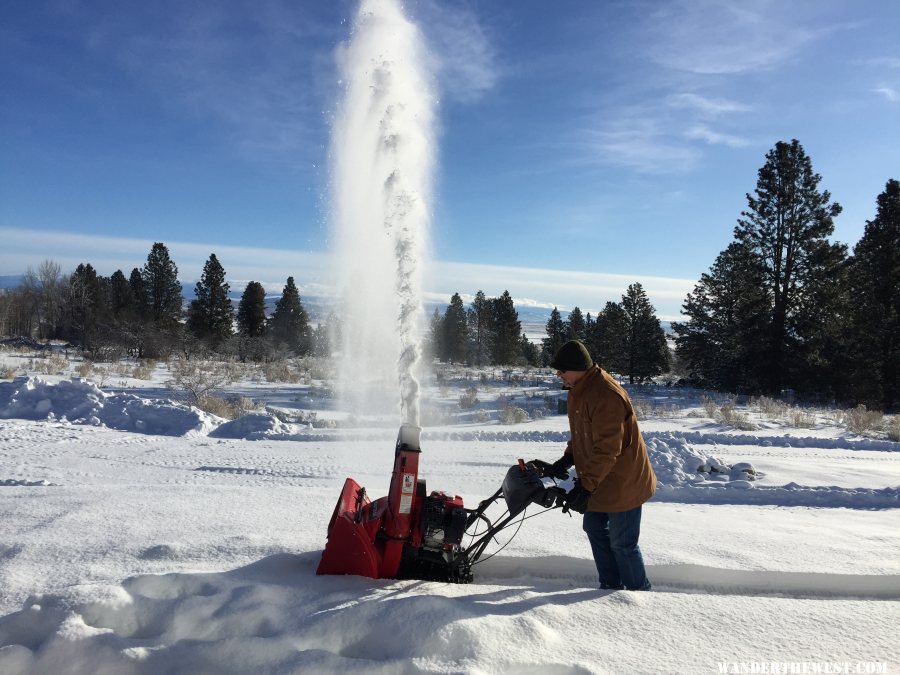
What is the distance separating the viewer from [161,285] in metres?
44.3

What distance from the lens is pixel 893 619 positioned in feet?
9.66

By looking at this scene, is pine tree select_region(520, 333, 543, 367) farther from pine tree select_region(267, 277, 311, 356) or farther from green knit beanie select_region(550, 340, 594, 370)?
green knit beanie select_region(550, 340, 594, 370)

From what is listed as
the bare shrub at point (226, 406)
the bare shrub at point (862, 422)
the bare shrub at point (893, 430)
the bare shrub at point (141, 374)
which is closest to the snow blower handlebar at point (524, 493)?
the bare shrub at point (226, 406)

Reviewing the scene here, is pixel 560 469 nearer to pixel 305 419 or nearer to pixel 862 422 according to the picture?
pixel 305 419

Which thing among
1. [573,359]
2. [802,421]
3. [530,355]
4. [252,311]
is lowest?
[802,421]

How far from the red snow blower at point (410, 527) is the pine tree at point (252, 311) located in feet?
138

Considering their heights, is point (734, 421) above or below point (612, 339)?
below

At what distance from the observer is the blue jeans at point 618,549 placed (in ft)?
11.3

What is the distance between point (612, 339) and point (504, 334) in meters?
18.3

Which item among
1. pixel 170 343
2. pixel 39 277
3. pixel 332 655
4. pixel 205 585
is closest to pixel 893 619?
pixel 332 655

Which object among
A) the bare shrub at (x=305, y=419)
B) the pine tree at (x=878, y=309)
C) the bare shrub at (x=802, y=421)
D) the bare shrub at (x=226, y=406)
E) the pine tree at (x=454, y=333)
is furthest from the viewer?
the pine tree at (x=454, y=333)

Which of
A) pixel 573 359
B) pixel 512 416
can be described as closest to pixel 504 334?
pixel 512 416

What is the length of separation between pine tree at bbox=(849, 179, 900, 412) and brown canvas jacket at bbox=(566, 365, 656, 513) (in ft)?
78.5

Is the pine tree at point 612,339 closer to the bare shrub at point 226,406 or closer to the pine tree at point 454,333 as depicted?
the pine tree at point 454,333
